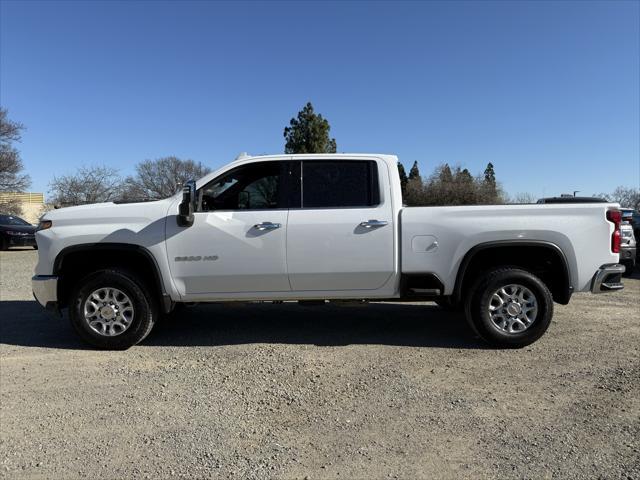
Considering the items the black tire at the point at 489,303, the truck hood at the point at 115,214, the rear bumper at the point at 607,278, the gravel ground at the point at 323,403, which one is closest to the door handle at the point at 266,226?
the truck hood at the point at 115,214

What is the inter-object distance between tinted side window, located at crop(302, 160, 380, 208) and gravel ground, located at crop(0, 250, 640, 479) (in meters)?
1.57

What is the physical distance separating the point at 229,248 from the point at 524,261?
3.24 metres

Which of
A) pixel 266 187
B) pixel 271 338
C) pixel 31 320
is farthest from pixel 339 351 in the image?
pixel 31 320

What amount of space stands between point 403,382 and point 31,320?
533 centimetres

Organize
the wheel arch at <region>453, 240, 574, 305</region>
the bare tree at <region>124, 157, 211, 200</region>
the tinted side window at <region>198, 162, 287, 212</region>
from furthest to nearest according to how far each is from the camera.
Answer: the bare tree at <region>124, 157, 211, 200</region>
the tinted side window at <region>198, 162, 287, 212</region>
the wheel arch at <region>453, 240, 574, 305</region>

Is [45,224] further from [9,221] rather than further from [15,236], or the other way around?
[9,221]

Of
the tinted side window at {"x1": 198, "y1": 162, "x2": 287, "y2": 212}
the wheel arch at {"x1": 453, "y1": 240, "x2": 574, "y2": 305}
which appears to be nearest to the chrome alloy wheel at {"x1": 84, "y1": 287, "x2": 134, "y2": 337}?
the tinted side window at {"x1": 198, "y1": 162, "x2": 287, "y2": 212}

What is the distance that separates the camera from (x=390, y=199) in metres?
5.39

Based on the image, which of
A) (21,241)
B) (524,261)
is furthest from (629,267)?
(21,241)

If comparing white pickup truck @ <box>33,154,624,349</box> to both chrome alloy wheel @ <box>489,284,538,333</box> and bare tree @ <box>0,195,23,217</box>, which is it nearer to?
chrome alloy wheel @ <box>489,284,538,333</box>

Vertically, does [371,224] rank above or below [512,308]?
above

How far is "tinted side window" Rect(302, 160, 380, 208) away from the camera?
5.42m

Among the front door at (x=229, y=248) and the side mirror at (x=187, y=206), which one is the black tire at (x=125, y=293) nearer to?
the front door at (x=229, y=248)

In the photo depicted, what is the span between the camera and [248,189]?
550cm
